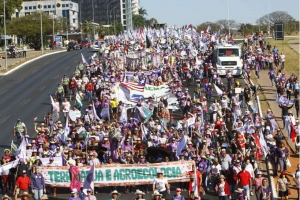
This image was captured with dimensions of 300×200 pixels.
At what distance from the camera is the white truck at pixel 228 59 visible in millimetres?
47388

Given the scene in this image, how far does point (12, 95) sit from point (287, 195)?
27.6 m

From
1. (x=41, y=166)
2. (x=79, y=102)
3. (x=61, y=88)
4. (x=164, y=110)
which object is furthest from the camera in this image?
(x=61, y=88)

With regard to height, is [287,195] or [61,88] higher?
[61,88]

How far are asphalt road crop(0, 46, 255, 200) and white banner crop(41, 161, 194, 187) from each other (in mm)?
495

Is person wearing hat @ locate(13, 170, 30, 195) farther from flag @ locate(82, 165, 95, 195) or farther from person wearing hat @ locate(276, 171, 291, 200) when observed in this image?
person wearing hat @ locate(276, 171, 291, 200)

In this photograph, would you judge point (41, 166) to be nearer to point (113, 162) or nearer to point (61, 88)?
point (113, 162)

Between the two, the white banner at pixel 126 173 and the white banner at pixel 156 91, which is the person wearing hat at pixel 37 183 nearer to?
the white banner at pixel 126 173

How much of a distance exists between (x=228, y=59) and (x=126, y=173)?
94.9 ft

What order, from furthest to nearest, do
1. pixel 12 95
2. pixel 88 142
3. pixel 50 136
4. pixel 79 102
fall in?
pixel 12 95, pixel 79 102, pixel 50 136, pixel 88 142

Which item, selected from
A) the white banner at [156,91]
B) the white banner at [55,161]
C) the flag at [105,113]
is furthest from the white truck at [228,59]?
the white banner at [55,161]

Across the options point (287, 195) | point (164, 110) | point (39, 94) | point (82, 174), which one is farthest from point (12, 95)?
point (287, 195)

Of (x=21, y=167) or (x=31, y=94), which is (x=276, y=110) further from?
(x=21, y=167)

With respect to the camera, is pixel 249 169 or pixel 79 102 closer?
pixel 249 169

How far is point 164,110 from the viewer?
95.3 ft
